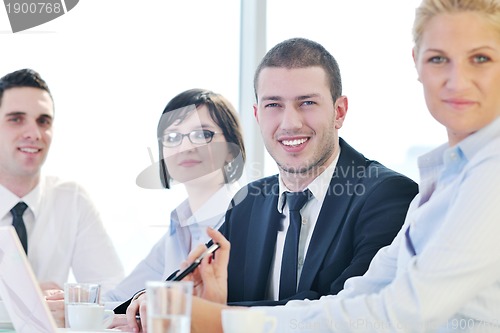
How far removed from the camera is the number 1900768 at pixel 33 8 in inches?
180

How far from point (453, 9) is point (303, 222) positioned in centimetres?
113

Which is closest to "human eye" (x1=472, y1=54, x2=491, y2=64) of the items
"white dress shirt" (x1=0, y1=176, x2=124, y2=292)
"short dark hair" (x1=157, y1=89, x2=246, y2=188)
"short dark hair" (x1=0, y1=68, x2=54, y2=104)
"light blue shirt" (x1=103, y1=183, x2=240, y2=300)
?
"light blue shirt" (x1=103, y1=183, x2=240, y2=300)

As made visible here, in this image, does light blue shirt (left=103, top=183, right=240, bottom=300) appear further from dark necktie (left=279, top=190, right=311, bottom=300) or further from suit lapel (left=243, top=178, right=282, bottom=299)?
dark necktie (left=279, top=190, right=311, bottom=300)

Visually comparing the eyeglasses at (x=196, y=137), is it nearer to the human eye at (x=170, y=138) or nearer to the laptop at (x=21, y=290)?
the human eye at (x=170, y=138)

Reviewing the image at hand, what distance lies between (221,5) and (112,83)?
2.73ft

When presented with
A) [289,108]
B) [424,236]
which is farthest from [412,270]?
[289,108]

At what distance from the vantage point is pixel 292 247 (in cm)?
253

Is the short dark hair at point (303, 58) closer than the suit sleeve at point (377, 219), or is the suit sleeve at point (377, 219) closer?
the suit sleeve at point (377, 219)

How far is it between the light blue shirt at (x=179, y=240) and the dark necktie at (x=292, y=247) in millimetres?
918

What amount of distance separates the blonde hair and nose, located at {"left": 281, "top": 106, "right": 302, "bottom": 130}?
1014 millimetres

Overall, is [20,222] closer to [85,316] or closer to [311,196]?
[311,196]

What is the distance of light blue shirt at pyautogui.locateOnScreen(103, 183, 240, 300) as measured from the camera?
357cm

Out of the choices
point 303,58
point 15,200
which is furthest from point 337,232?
point 15,200

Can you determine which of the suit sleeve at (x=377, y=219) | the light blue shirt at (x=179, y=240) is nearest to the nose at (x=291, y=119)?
the suit sleeve at (x=377, y=219)
